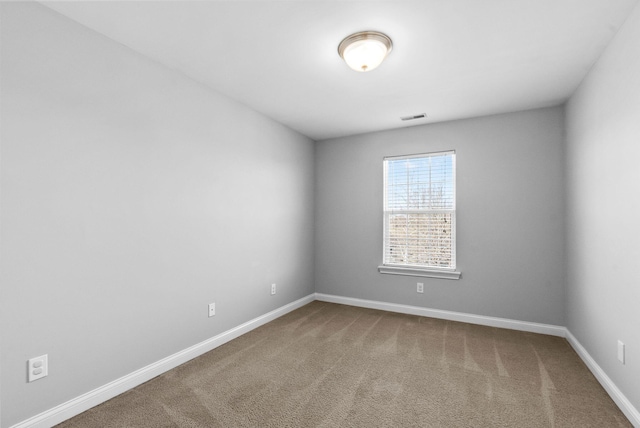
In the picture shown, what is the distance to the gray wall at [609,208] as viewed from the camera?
1833mm

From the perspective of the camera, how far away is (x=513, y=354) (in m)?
2.75

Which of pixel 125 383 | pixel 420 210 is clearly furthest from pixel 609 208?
pixel 125 383

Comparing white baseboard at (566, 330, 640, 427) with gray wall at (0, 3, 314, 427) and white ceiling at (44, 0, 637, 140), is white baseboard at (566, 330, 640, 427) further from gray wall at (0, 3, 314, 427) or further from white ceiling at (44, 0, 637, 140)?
gray wall at (0, 3, 314, 427)

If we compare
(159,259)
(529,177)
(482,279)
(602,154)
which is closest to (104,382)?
(159,259)

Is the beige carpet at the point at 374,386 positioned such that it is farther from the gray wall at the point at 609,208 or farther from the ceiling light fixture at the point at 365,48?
the ceiling light fixture at the point at 365,48

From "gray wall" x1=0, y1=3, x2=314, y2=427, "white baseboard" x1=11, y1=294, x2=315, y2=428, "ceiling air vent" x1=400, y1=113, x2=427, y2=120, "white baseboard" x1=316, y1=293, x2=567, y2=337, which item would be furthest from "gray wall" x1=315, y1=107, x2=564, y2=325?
"white baseboard" x1=11, y1=294, x2=315, y2=428

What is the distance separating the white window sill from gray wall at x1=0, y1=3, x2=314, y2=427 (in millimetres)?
1908

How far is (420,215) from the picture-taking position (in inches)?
156

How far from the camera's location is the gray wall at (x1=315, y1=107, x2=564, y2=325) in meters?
3.29

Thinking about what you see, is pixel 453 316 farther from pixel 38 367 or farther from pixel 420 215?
pixel 38 367

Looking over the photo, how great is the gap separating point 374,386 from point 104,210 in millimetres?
2285

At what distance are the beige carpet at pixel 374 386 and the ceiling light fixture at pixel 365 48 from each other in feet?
7.78

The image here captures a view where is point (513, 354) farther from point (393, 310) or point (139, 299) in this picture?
point (139, 299)

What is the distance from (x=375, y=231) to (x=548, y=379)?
238 centimetres
